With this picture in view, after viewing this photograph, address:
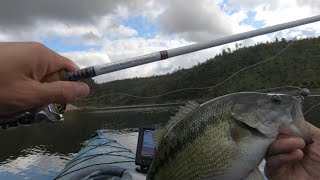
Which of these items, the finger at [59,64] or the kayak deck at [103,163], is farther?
the kayak deck at [103,163]

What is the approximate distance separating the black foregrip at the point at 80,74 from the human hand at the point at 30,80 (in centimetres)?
5

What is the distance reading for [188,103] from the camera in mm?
3301

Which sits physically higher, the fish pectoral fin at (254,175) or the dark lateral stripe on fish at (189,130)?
the dark lateral stripe on fish at (189,130)

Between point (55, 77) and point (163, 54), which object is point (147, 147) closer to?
point (163, 54)

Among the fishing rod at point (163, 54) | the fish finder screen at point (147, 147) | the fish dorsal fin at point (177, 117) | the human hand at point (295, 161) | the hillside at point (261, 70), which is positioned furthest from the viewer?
the hillside at point (261, 70)

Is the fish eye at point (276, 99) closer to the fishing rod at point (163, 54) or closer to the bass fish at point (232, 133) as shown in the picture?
the bass fish at point (232, 133)

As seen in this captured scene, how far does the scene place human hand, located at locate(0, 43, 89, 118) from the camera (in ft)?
6.35

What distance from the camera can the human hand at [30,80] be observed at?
6.35 ft

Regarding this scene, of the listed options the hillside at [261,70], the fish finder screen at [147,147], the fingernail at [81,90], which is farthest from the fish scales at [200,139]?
the hillside at [261,70]

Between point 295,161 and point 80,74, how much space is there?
1.99 m

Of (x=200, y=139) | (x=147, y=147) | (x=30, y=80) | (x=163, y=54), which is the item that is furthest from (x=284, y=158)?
(x=147, y=147)

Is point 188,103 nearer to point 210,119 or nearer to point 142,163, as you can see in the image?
point 210,119

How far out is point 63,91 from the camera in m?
2.21

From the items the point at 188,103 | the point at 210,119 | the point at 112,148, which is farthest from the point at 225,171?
the point at 112,148
